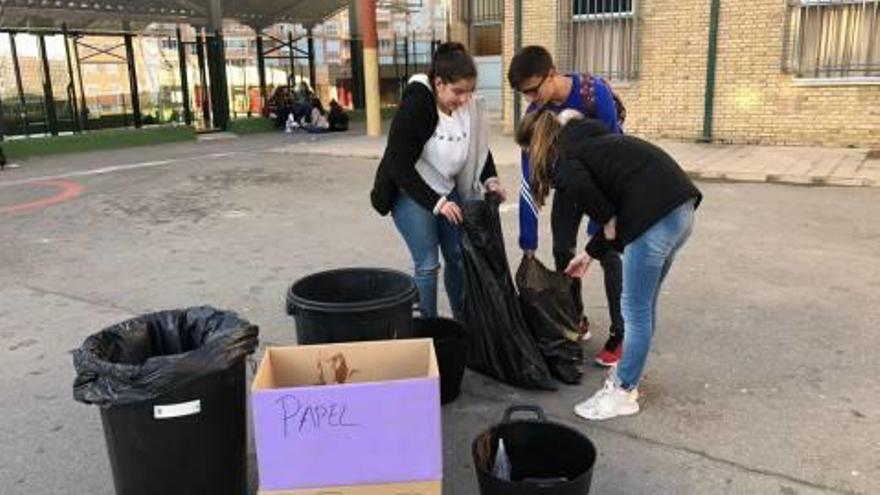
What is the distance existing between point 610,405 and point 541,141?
1245 mm

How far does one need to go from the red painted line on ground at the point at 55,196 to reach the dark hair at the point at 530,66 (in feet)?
26.0

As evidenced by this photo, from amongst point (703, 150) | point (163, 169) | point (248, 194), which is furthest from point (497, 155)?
point (163, 169)

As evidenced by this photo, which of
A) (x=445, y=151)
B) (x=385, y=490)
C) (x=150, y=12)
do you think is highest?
(x=150, y=12)

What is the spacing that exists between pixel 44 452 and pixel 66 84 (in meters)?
15.1

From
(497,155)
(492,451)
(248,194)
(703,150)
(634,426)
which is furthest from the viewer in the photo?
(497,155)

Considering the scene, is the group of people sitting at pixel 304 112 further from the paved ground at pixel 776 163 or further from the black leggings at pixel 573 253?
the black leggings at pixel 573 253

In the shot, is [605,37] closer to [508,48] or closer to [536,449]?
[508,48]

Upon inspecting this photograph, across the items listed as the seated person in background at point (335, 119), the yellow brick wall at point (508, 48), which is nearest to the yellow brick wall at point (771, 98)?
the yellow brick wall at point (508, 48)

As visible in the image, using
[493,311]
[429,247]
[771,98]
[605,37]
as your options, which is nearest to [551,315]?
[493,311]

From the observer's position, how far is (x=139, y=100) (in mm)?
18250

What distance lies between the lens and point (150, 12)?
59.9ft

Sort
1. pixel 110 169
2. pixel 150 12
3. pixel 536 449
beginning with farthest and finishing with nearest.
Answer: pixel 150 12 < pixel 110 169 < pixel 536 449

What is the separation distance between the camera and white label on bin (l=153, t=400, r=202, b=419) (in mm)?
2539

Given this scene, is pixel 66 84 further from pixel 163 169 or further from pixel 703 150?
pixel 703 150
